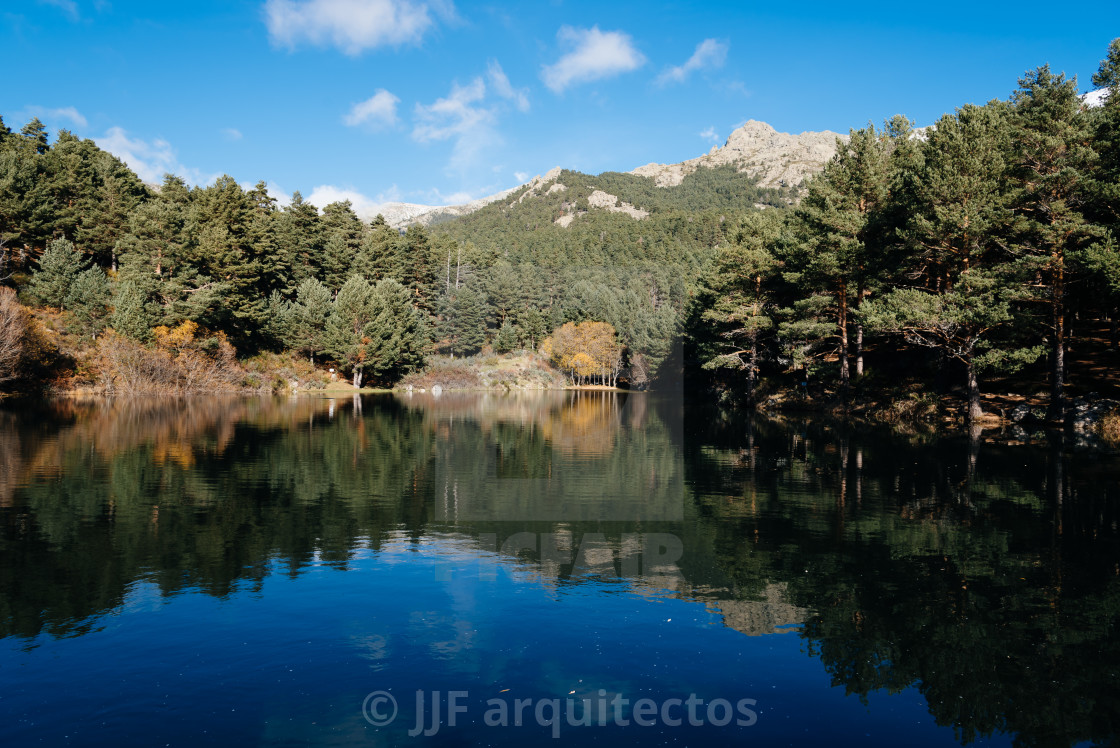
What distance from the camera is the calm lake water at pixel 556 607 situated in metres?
7.44

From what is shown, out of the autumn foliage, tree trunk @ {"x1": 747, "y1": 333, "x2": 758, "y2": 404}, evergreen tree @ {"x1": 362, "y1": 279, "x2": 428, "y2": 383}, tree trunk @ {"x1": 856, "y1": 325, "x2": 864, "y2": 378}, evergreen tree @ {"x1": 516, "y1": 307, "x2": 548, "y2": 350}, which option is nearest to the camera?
tree trunk @ {"x1": 856, "y1": 325, "x2": 864, "y2": 378}

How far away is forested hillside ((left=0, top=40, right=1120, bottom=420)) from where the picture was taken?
31.8 meters

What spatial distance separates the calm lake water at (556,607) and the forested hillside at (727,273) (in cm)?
1446

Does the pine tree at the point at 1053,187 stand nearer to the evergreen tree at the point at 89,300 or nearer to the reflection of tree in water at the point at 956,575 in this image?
the reflection of tree in water at the point at 956,575

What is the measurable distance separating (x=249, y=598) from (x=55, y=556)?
4.53 metres

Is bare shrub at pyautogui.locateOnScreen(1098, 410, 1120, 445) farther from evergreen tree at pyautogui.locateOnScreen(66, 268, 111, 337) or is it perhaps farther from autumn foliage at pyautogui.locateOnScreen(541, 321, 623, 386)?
autumn foliage at pyautogui.locateOnScreen(541, 321, 623, 386)

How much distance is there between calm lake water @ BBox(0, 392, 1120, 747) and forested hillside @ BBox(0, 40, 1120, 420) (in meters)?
14.5

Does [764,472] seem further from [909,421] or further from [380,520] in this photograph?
[909,421]

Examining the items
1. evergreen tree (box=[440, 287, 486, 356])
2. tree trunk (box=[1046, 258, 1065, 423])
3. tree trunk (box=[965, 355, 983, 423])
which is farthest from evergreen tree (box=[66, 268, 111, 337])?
tree trunk (box=[1046, 258, 1065, 423])

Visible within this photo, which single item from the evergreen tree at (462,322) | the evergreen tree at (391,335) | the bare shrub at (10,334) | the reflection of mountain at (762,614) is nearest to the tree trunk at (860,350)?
the reflection of mountain at (762,614)

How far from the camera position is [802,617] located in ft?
33.7

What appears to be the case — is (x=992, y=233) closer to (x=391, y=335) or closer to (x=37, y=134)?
(x=391, y=335)

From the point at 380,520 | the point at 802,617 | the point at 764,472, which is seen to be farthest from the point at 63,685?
the point at 764,472

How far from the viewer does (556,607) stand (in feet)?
35.2
